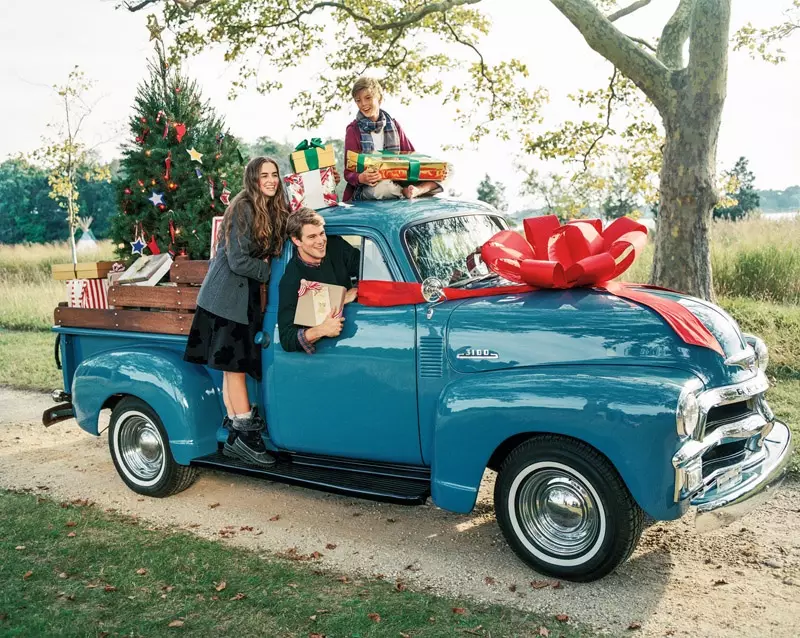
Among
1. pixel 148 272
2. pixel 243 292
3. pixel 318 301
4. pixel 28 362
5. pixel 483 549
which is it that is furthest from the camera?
pixel 28 362

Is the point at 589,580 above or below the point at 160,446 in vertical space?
below

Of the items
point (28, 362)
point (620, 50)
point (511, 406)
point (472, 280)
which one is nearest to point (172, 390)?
point (472, 280)

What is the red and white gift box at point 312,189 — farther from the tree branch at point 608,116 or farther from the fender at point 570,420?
the tree branch at point 608,116

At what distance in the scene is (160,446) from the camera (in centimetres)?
568

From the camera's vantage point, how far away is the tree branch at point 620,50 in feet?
30.5

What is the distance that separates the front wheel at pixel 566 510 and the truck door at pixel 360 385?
692 millimetres

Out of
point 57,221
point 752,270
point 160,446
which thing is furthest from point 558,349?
point 57,221

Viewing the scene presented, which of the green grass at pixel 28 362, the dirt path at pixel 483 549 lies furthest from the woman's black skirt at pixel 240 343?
the green grass at pixel 28 362

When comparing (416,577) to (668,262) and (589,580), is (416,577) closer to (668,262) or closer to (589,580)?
(589,580)

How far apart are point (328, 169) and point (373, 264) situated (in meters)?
0.93

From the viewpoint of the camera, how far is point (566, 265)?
4395 millimetres

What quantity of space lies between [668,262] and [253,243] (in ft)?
19.4

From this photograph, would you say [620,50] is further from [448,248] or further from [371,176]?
[448,248]

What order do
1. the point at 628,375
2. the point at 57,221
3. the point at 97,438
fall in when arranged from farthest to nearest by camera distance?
1. the point at 57,221
2. the point at 97,438
3. the point at 628,375
